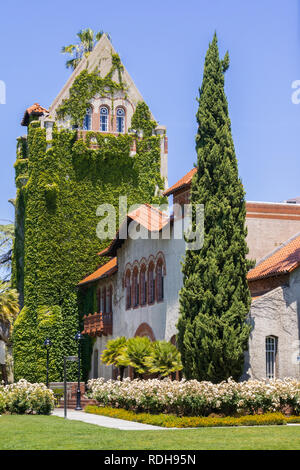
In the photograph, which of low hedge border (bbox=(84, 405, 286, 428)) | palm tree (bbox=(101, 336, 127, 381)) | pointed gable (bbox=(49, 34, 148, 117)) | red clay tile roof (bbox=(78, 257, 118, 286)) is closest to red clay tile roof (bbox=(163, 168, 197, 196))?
palm tree (bbox=(101, 336, 127, 381))

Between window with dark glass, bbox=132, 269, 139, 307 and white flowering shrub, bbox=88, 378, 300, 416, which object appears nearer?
white flowering shrub, bbox=88, 378, 300, 416

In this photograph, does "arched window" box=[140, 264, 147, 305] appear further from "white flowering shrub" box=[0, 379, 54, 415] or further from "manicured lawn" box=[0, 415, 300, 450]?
"manicured lawn" box=[0, 415, 300, 450]

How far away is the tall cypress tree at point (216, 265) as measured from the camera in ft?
86.8

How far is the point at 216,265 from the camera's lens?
2700cm

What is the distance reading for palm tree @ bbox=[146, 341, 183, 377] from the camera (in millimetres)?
29422

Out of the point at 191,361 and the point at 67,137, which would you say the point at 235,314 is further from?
the point at 67,137

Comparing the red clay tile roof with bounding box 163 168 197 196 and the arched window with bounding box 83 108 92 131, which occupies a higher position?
the arched window with bounding box 83 108 92 131

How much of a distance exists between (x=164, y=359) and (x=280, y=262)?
19.1 ft

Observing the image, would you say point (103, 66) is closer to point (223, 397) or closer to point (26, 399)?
point (26, 399)

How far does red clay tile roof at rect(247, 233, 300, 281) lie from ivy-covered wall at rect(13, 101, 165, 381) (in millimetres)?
16575

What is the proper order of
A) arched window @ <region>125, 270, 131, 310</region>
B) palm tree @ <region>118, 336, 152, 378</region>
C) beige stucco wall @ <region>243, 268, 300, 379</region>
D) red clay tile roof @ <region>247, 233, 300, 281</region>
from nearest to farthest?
beige stucco wall @ <region>243, 268, 300, 379</region> < red clay tile roof @ <region>247, 233, 300, 281</region> < palm tree @ <region>118, 336, 152, 378</region> < arched window @ <region>125, 270, 131, 310</region>

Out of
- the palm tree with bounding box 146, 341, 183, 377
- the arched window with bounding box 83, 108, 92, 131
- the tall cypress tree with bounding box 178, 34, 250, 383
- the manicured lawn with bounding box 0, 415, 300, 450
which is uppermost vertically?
the arched window with bounding box 83, 108, 92, 131

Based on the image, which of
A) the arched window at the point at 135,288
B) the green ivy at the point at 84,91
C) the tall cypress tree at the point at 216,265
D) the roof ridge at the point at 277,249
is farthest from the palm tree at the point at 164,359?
the green ivy at the point at 84,91
